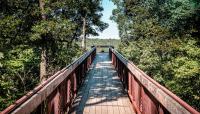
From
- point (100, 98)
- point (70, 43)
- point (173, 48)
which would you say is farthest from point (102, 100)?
point (173, 48)

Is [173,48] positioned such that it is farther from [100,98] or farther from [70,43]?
[100,98]

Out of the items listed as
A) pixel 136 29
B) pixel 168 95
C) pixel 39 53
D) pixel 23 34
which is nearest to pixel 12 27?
pixel 23 34

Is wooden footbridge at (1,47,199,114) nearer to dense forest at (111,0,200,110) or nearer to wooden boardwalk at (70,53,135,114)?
wooden boardwalk at (70,53,135,114)

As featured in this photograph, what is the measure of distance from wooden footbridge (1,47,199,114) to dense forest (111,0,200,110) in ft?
32.6

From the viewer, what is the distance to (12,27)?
37.6 ft

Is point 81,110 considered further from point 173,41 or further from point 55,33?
point 173,41

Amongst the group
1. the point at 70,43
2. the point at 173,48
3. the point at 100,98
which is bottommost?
the point at 100,98

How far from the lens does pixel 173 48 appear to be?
2288cm

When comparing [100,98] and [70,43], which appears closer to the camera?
[100,98]

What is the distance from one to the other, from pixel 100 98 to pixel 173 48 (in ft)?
51.2

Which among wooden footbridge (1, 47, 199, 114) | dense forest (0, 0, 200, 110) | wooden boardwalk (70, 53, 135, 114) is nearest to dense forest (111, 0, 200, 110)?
dense forest (0, 0, 200, 110)

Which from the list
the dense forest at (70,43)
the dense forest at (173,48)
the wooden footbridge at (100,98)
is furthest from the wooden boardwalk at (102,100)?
the dense forest at (173,48)

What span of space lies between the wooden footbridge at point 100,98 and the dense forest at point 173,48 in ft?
32.6

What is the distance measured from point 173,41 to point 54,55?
10.6 m
